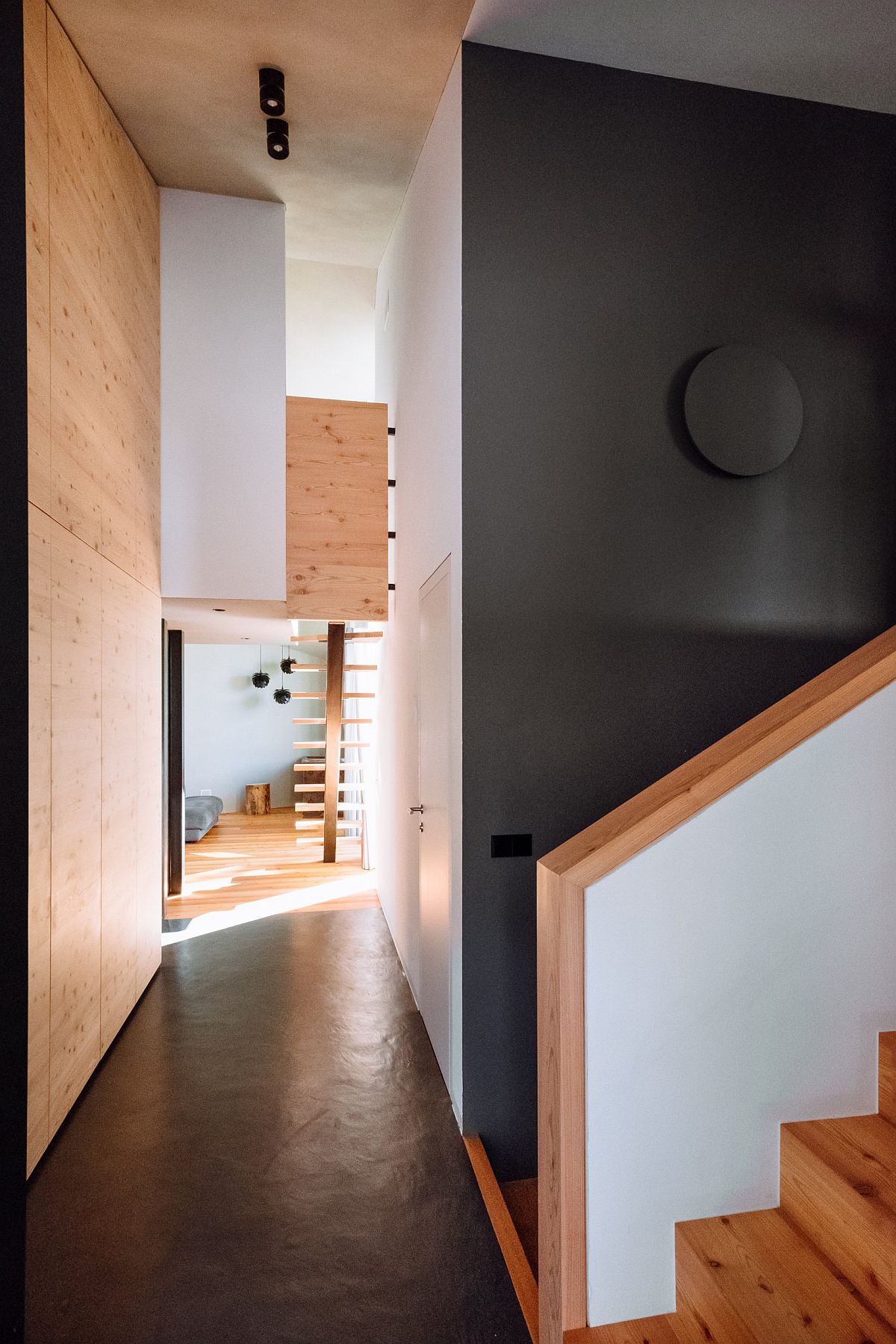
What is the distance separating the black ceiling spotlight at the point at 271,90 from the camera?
9.86ft

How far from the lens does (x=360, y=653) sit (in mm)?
7090

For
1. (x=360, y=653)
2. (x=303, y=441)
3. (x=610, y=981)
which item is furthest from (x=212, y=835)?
(x=610, y=981)

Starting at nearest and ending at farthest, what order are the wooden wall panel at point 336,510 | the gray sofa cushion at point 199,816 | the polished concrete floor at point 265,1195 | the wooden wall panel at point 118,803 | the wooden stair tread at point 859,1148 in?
1. the wooden stair tread at point 859,1148
2. the polished concrete floor at point 265,1195
3. the wooden wall panel at point 118,803
4. the wooden wall panel at point 336,510
5. the gray sofa cushion at point 199,816

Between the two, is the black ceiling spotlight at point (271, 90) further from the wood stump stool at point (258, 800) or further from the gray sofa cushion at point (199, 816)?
the wood stump stool at point (258, 800)

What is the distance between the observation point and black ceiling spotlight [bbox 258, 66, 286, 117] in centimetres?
301

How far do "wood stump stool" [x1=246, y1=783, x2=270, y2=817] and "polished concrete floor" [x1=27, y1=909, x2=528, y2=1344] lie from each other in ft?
22.8

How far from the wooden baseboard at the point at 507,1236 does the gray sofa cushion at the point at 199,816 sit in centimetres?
574

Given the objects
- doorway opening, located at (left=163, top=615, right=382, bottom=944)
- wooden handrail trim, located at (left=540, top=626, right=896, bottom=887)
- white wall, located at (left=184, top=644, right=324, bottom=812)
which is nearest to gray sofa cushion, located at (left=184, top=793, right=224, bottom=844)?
doorway opening, located at (left=163, top=615, right=382, bottom=944)

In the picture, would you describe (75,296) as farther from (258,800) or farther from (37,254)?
(258,800)

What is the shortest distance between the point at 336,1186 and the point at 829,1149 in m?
1.48

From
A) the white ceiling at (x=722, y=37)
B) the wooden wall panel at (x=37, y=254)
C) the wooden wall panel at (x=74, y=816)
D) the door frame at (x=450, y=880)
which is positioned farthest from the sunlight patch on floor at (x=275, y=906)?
the white ceiling at (x=722, y=37)

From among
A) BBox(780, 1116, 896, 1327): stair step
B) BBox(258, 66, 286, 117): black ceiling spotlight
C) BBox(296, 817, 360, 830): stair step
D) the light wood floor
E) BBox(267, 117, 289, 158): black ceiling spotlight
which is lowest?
the light wood floor

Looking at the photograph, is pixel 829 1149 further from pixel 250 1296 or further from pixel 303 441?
pixel 303 441

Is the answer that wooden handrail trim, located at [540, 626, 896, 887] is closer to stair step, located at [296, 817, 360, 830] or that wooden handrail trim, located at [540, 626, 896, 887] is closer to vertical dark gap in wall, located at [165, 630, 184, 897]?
vertical dark gap in wall, located at [165, 630, 184, 897]
